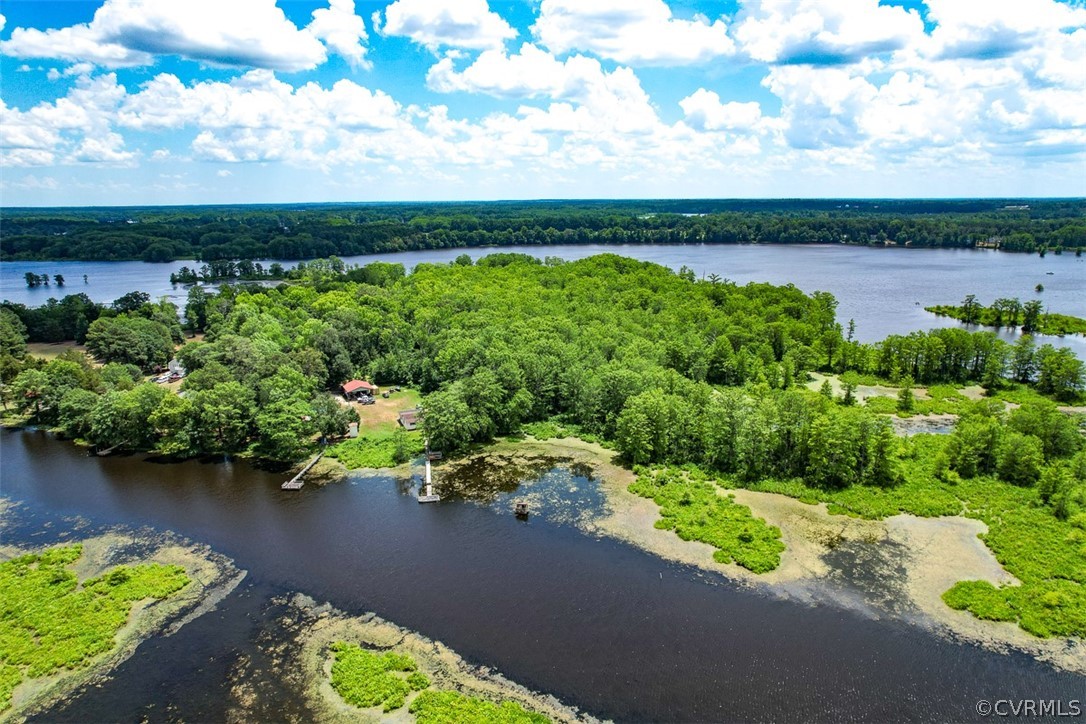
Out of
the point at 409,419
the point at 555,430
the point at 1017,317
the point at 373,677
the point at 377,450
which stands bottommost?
the point at 373,677

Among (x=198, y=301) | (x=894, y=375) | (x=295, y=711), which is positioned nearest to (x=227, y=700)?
(x=295, y=711)

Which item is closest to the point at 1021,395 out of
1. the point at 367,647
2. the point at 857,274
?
the point at 367,647

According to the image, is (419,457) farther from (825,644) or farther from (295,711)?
(825,644)

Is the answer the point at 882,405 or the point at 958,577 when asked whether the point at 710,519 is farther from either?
the point at 882,405

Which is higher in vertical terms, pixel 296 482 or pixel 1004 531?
pixel 1004 531

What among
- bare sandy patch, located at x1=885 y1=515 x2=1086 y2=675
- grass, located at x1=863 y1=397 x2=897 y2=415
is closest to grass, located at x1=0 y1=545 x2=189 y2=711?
bare sandy patch, located at x1=885 y1=515 x2=1086 y2=675

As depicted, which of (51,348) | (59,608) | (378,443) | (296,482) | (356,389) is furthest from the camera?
(51,348)

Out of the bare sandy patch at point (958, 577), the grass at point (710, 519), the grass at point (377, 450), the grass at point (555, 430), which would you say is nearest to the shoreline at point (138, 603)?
the grass at point (377, 450)
